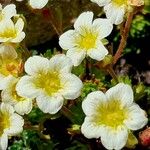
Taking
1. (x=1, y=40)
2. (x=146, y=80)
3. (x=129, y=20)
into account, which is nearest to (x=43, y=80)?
(x=1, y=40)

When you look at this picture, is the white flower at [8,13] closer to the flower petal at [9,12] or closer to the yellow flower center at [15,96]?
the flower petal at [9,12]

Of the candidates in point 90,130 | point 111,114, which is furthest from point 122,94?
point 90,130

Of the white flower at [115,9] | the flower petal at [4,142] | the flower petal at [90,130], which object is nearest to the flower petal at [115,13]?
the white flower at [115,9]

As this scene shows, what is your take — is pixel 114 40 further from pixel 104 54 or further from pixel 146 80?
pixel 104 54

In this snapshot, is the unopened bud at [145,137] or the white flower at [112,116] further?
the unopened bud at [145,137]

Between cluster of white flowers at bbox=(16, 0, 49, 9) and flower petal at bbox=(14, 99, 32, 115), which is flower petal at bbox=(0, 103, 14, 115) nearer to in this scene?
flower petal at bbox=(14, 99, 32, 115)

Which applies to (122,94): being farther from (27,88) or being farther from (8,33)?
(8,33)
